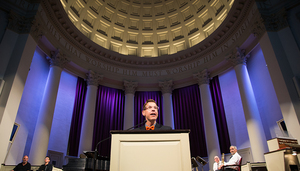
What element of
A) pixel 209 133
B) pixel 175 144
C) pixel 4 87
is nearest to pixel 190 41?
pixel 209 133

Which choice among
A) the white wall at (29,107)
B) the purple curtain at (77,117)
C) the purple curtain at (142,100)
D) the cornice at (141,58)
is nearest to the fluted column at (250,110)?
the cornice at (141,58)

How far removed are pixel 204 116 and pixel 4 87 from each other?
41.1 ft

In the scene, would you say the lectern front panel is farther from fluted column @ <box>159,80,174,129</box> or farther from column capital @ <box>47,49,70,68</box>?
fluted column @ <box>159,80,174,129</box>

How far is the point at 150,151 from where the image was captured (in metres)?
2.67

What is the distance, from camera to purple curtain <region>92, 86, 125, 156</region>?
14.8 metres

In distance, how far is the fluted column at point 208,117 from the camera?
1325 cm

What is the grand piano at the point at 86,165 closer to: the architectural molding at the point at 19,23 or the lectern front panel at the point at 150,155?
the lectern front panel at the point at 150,155

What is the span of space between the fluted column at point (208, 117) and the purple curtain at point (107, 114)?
689 centimetres

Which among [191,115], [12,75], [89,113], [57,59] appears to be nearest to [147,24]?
[57,59]

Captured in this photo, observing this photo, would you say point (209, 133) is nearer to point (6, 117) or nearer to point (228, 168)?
point (228, 168)

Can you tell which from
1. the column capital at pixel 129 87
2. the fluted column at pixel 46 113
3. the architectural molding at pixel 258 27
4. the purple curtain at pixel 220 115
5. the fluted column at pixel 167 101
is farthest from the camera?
the column capital at pixel 129 87

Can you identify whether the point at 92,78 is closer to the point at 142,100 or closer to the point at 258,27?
the point at 142,100

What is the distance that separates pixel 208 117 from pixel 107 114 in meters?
8.12

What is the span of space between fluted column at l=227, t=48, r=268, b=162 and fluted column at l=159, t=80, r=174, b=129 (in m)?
5.44
